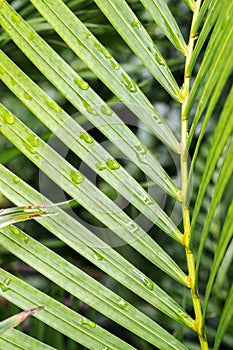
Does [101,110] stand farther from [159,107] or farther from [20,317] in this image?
[159,107]

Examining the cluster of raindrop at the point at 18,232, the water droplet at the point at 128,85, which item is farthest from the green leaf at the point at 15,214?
the water droplet at the point at 128,85

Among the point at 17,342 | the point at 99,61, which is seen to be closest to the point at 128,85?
the point at 99,61

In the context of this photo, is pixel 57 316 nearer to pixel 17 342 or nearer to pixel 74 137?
pixel 17 342

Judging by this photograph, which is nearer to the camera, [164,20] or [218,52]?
[218,52]

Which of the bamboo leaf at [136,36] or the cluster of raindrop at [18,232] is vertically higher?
the bamboo leaf at [136,36]

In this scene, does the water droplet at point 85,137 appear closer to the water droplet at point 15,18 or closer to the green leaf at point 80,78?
the green leaf at point 80,78

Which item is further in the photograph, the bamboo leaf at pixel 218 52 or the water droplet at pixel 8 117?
the water droplet at pixel 8 117

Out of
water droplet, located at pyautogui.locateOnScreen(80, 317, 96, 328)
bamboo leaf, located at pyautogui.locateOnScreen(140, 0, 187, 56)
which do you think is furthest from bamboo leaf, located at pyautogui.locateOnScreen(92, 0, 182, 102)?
water droplet, located at pyautogui.locateOnScreen(80, 317, 96, 328)

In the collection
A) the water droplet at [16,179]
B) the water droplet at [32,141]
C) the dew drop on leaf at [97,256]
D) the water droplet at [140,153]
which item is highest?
the water droplet at [32,141]

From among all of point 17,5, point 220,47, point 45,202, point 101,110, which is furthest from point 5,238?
point 17,5
